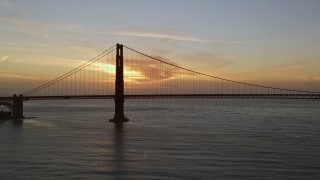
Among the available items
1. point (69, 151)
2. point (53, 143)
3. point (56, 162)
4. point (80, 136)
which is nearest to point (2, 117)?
point (80, 136)

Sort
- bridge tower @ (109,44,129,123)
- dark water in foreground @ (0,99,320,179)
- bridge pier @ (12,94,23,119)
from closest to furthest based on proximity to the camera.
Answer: dark water in foreground @ (0,99,320,179) → bridge tower @ (109,44,129,123) → bridge pier @ (12,94,23,119)

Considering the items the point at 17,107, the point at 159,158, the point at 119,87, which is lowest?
the point at 159,158

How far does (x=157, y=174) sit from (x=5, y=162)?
44.8ft

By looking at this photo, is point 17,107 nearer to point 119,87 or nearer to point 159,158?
point 119,87

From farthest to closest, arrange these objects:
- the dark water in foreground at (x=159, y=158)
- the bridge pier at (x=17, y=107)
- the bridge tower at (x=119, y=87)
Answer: the bridge pier at (x=17, y=107) → the bridge tower at (x=119, y=87) → the dark water in foreground at (x=159, y=158)

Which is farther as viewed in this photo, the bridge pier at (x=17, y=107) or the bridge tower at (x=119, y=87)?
the bridge pier at (x=17, y=107)

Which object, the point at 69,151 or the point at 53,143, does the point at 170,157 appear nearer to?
the point at 69,151

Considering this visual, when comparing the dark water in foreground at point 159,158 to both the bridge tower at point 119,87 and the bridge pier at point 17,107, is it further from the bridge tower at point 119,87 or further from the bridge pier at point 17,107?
the bridge pier at point 17,107

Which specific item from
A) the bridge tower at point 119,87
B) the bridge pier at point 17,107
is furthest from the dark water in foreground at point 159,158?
the bridge pier at point 17,107

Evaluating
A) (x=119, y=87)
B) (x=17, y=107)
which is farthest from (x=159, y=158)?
(x=17, y=107)

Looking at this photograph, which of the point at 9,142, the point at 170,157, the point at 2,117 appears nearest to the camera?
the point at 170,157

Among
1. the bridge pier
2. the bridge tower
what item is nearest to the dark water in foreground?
the bridge tower

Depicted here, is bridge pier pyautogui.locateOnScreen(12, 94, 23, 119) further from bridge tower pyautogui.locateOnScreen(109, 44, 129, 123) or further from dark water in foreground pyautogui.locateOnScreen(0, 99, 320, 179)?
dark water in foreground pyautogui.locateOnScreen(0, 99, 320, 179)

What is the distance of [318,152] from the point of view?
1687 inches
